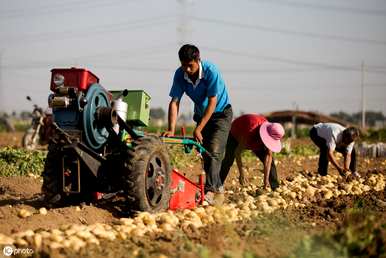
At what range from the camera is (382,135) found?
23625mm

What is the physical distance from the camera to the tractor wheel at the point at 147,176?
520cm

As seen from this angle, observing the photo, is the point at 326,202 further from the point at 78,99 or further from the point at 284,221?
the point at 78,99

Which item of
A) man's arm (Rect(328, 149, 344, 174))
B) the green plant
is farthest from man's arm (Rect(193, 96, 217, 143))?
the green plant

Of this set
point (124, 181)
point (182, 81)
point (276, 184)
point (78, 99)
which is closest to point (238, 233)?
point (124, 181)

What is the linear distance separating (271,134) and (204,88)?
1.90 m

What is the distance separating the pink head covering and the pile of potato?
60cm

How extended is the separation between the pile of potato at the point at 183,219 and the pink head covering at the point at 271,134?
600mm

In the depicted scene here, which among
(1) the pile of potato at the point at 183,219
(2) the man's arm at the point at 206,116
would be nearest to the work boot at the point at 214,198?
(1) the pile of potato at the point at 183,219

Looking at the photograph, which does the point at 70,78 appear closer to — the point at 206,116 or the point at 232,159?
the point at 206,116

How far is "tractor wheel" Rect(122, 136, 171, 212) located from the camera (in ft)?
17.1

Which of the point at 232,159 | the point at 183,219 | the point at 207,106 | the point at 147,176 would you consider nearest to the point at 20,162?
the point at 232,159

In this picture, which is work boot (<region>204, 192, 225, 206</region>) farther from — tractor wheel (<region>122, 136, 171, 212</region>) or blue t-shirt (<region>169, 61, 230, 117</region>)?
blue t-shirt (<region>169, 61, 230, 117</region>)

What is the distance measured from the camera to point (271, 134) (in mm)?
7945

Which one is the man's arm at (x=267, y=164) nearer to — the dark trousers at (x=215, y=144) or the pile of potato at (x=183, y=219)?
the pile of potato at (x=183, y=219)
